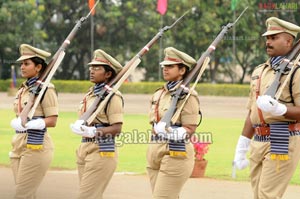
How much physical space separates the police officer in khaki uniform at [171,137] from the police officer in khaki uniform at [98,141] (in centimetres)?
37

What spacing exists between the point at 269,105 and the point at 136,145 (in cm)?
1149

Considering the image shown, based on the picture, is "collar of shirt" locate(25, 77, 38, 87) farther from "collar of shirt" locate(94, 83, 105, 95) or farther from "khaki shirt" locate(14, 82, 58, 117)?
"collar of shirt" locate(94, 83, 105, 95)

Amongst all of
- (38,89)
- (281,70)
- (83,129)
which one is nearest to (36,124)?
(38,89)

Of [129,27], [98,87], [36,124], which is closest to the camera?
[98,87]

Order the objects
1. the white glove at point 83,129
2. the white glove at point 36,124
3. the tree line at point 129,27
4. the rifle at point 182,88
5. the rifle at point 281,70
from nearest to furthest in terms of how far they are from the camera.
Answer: the rifle at point 281,70 < the rifle at point 182,88 < the white glove at point 83,129 < the white glove at point 36,124 < the tree line at point 129,27

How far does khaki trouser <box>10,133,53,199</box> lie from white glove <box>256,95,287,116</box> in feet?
8.14

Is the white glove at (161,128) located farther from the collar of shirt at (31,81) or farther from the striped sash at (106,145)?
the collar of shirt at (31,81)

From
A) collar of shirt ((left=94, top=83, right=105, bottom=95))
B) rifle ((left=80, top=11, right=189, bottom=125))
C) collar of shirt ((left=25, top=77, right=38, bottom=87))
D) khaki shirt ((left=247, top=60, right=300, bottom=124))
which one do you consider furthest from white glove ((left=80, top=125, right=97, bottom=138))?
khaki shirt ((left=247, top=60, right=300, bottom=124))

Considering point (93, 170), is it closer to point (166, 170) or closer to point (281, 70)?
point (166, 170)

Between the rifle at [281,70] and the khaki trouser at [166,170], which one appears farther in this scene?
the khaki trouser at [166,170]

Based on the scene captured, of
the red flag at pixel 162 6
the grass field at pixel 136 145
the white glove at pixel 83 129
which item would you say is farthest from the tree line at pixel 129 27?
the white glove at pixel 83 129

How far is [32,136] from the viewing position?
759 cm

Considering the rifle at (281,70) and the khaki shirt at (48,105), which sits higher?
the rifle at (281,70)

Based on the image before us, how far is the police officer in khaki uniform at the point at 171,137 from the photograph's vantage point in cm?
673
